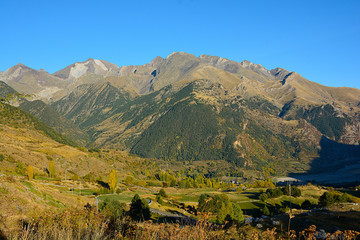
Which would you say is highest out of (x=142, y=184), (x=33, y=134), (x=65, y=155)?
(x=33, y=134)

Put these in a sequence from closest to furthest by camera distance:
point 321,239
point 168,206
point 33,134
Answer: point 321,239, point 168,206, point 33,134

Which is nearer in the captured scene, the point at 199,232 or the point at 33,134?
the point at 199,232

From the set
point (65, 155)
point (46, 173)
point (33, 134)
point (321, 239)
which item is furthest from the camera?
point (33, 134)

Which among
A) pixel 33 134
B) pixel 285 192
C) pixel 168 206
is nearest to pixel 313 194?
pixel 285 192

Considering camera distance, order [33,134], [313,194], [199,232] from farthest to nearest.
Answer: [33,134] < [313,194] < [199,232]

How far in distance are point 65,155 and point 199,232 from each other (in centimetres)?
14703

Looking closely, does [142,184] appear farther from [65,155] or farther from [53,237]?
[53,237]

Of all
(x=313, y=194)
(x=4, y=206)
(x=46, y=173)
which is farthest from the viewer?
(x=313, y=194)

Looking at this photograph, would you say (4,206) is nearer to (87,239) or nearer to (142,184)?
(87,239)

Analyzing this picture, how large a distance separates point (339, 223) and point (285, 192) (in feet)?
344

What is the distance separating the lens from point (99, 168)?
146500 millimetres

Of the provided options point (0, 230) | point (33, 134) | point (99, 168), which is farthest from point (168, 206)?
point (33, 134)

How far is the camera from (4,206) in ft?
42.0

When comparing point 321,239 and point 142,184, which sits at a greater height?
point 321,239
